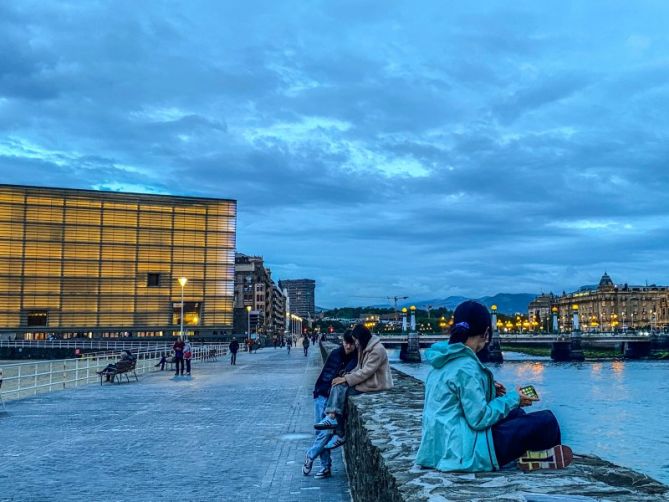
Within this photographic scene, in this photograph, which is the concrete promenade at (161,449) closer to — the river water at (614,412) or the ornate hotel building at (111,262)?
the river water at (614,412)

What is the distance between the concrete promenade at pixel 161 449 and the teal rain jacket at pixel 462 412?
3672 mm

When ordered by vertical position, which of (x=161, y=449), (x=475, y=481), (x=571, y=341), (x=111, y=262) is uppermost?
(x=111, y=262)

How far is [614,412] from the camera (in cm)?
4209

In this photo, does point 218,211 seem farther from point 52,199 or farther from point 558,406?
point 558,406

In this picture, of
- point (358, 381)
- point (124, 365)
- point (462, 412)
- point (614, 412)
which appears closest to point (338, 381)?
point (358, 381)

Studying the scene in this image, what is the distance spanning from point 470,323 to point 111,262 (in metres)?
113

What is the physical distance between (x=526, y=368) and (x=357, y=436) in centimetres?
8481

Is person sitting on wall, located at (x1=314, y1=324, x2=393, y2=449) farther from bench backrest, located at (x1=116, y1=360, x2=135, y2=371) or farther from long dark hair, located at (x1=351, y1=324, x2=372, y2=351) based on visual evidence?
bench backrest, located at (x1=116, y1=360, x2=135, y2=371)

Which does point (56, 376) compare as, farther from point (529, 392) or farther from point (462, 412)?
point (529, 392)

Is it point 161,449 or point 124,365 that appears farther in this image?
point 124,365

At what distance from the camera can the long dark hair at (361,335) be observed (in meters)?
8.72

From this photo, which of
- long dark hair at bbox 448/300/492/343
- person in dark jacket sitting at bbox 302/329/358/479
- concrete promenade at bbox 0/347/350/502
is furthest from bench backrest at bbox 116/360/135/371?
long dark hair at bbox 448/300/492/343

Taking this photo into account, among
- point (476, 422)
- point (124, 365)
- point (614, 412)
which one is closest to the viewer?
point (476, 422)

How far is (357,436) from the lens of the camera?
7.15 metres
